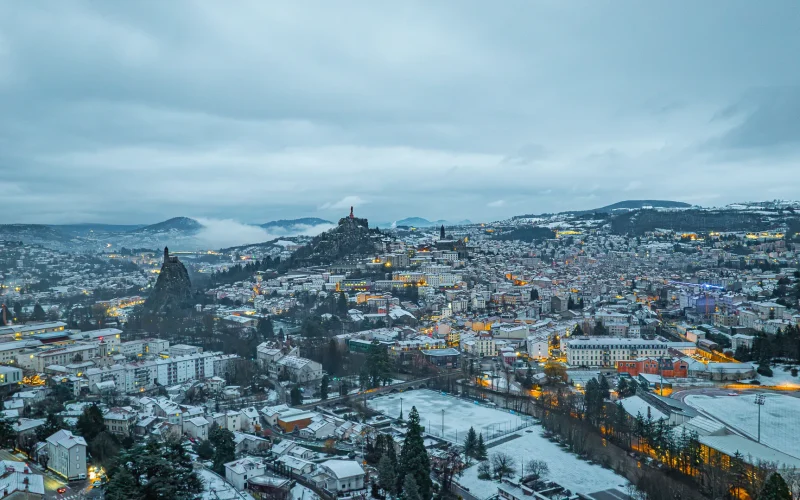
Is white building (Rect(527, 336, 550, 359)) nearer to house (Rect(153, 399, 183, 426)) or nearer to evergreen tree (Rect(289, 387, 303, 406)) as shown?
evergreen tree (Rect(289, 387, 303, 406))

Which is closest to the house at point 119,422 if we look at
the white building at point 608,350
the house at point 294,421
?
the house at point 294,421

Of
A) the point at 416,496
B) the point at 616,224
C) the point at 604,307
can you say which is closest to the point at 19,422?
the point at 416,496

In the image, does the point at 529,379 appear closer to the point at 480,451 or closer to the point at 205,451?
the point at 480,451

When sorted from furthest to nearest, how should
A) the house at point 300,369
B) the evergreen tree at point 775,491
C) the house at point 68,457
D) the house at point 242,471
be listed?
the house at point 300,369, the house at point 242,471, the house at point 68,457, the evergreen tree at point 775,491

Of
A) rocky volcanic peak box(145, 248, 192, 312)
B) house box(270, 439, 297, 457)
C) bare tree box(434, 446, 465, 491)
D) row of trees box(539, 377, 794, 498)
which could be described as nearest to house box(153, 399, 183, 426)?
house box(270, 439, 297, 457)

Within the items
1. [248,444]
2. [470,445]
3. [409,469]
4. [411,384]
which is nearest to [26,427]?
[248,444]

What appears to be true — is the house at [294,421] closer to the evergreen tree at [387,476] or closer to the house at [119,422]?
the house at [119,422]
